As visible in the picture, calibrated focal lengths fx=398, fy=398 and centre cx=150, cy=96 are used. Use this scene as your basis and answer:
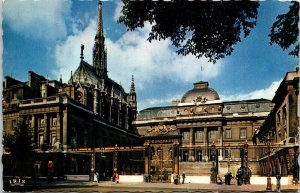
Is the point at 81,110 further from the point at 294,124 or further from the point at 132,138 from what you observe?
the point at 294,124

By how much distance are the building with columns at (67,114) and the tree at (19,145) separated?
381mm

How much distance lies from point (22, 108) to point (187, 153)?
21.3m

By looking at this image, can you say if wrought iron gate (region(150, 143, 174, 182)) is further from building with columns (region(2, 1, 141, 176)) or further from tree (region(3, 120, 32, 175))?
tree (region(3, 120, 32, 175))

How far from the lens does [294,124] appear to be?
1568 cm

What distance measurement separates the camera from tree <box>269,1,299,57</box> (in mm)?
10836

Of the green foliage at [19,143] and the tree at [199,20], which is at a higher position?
the tree at [199,20]

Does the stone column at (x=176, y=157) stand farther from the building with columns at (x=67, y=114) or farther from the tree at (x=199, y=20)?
the tree at (x=199, y=20)

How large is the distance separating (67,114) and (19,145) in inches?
261

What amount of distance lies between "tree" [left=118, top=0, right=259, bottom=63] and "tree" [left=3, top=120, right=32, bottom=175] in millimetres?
9759

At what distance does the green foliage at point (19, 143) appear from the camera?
1802 cm

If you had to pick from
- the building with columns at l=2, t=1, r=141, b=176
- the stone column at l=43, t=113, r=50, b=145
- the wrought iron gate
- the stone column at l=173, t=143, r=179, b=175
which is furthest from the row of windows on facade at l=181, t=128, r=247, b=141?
Answer: the stone column at l=43, t=113, r=50, b=145

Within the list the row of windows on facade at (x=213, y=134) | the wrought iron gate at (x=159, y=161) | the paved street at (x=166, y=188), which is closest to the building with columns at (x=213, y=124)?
the row of windows on facade at (x=213, y=134)

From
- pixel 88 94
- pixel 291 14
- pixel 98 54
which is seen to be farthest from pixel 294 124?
pixel 98 54

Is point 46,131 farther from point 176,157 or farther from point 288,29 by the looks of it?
point 288,29
